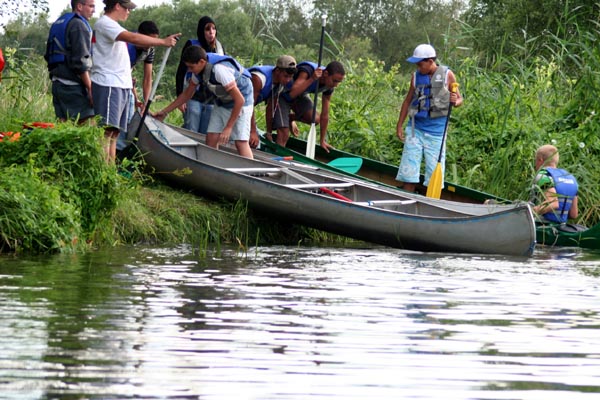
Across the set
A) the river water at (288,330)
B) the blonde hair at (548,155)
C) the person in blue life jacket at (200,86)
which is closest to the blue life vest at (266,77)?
the person in blue life jacket at (200,86)

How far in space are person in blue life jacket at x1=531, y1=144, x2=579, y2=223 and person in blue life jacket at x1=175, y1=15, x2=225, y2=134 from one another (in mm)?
3316

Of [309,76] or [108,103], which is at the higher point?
[309,76]

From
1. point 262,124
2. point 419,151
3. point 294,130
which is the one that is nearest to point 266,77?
point 294,130

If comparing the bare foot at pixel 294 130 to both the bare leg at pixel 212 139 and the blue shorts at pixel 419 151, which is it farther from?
the bare leg at pixel 212 139

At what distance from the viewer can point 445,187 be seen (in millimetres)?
12805

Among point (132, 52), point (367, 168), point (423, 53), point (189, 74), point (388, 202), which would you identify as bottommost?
point (388, 202)

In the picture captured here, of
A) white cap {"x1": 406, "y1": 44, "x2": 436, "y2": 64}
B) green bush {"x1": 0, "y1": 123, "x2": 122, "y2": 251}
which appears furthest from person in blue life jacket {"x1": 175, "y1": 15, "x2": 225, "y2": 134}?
green bush {"x1": 0, "y1": 123, "x2": 122, "y2": 251}

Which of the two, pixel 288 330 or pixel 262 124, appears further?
pixel 262 124

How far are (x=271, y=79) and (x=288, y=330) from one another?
7.36 metres

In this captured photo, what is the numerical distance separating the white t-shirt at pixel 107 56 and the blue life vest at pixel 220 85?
112 cm

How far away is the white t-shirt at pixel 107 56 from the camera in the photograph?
1048 cm

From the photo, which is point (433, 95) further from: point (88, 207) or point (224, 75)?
point (88, 207)

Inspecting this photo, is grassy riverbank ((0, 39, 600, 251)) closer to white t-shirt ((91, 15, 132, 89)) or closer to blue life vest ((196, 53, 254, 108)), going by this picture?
white t-shirt ((91, 15, 132, 89))

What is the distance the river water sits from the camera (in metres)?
4.55
